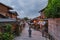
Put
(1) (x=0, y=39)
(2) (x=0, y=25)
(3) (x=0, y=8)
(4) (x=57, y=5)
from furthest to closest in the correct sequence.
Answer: (3) (x=0, y=8)
(2) (x=0, y=25)
(1) (x=0, y=39)
(4) (x=57, y=5)

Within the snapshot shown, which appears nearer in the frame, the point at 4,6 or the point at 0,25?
the point at 0,25

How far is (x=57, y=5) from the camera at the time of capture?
50.1 feet

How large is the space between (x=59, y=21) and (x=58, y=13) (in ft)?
2.17

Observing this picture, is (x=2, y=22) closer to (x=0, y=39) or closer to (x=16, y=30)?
(x=0, y=39)

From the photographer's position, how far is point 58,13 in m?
16.3

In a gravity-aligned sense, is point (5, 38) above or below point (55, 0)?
below

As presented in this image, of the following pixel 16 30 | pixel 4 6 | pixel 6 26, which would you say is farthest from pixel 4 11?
pixel 6 26

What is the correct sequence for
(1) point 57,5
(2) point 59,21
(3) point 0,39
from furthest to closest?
(3) point 0,39, (2) point 59,21, (1) point 57,5

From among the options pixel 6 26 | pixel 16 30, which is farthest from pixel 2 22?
pixel 16 30

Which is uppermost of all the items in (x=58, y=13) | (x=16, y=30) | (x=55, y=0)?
(x=55, y=0)

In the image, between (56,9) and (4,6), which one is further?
(4,6)

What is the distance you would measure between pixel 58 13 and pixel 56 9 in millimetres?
603

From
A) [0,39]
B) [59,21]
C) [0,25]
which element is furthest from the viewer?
[0,25]

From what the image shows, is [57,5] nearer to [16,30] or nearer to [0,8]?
[16,30]
